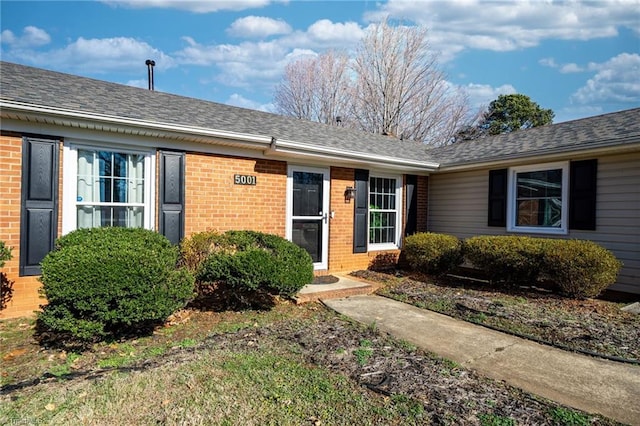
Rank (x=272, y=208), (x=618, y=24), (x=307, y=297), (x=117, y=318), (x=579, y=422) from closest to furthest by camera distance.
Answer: (x=579, y=422) → (x=117, y=318) → (x=307, y=297) → (x=272, y=208) → (x=618, y=24)

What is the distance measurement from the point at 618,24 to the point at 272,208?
32.6 ft

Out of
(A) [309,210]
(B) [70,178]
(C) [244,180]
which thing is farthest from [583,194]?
(B) [70,178]

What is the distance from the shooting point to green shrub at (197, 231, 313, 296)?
190 inches

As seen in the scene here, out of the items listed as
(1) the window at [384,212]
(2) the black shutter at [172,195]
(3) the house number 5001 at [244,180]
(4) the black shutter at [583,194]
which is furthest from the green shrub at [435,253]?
(2) the black shutter at [172,195]

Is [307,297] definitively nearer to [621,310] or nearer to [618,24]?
[621,310]

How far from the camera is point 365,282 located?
23.6ft

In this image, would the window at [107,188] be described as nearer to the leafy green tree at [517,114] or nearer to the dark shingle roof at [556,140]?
the dark shingle roof at [556,140]

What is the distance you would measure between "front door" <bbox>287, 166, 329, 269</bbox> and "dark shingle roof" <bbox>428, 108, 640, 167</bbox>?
3504 millimetres

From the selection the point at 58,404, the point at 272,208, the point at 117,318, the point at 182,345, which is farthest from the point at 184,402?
the point at 272,208

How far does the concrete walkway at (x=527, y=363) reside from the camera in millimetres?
2844

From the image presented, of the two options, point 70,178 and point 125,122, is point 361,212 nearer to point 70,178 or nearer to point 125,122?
point 125,122

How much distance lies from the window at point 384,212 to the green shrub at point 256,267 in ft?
12.6

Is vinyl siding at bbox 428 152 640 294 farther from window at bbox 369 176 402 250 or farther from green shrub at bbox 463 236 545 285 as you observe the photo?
window at bbox 369 176 402 250

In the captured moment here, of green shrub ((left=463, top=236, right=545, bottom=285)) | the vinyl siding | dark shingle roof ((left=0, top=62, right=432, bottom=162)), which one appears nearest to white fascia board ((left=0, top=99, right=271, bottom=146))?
dark shingle roof ((left=0, top=62, right=432, bottom=162))
